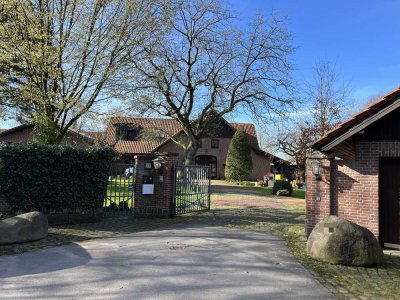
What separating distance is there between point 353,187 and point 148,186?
6.71 metres

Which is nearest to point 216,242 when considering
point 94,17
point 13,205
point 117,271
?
point 117,271

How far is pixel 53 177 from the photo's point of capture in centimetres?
1198

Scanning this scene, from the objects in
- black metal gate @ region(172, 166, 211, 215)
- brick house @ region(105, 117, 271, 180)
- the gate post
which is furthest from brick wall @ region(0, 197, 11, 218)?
brick house @ region(105, 117, 271, 180)

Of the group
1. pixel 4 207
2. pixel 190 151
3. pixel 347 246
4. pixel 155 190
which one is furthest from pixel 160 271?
pixel 190 151

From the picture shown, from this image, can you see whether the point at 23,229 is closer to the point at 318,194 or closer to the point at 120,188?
the point at 120,188

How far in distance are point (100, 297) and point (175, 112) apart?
962 inches

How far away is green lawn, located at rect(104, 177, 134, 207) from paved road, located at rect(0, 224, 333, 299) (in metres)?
4.52

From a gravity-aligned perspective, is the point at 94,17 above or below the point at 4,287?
above

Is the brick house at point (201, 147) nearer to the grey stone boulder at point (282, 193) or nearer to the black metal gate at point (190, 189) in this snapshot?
the grey stone boulder at point (282, 193)

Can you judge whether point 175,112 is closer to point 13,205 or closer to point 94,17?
point 94,17

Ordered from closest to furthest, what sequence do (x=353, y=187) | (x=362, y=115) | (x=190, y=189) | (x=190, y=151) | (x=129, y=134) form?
1. (x=362, y=115)
2. (x=353, y=187)
3. (x=190, y=189)
4. (x=190, y=151)
5. (x=129, y=134)

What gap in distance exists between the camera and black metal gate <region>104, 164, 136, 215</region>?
13.9m

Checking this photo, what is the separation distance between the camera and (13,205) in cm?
1147

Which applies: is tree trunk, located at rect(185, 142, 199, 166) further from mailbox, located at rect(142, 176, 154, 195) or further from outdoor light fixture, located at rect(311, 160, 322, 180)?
outdoor light fixture, located at rect(311, 160, 322, 180)
